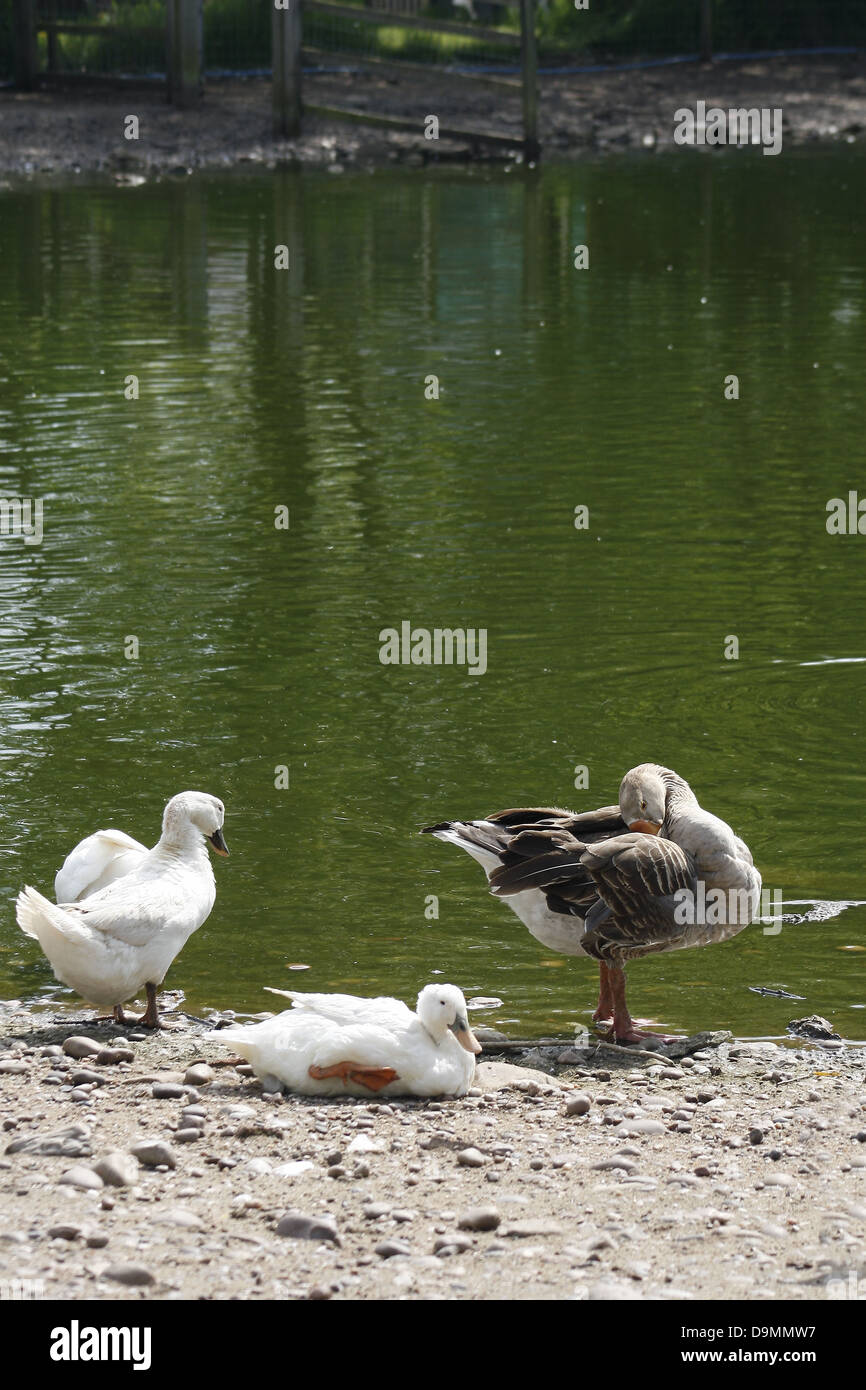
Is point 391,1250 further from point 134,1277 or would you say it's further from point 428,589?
point 428,589

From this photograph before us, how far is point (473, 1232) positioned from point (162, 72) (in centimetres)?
4204

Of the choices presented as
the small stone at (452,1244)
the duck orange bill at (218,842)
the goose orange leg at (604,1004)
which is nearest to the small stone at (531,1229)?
the small stone at (452,1244)

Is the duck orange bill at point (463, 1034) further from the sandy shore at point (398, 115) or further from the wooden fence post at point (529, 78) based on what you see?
the sandy shore at point (398, 115)

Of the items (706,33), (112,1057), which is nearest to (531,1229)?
(112,1057)

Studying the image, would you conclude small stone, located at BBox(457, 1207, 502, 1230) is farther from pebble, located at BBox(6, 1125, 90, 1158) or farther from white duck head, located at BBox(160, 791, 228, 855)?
white duck head, located at BBox(160, 791, 228, 855)

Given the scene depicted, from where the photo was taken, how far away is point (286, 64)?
131 ft

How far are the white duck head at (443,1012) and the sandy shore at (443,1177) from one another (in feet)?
0.94

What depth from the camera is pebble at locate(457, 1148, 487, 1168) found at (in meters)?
6.15

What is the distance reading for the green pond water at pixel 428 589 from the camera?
8.92 m

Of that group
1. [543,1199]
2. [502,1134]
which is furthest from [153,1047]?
[543,1199]

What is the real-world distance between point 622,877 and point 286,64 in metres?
35.7

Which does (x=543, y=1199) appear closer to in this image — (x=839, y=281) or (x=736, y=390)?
(x=736, y=390)

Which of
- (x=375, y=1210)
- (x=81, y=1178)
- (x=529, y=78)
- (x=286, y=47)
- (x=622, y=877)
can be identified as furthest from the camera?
(x=286, y=47)

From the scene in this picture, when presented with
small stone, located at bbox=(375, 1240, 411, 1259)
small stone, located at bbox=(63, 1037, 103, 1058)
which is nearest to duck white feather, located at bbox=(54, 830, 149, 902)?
small stone, located at bbox=(63, 1037, 103, 1058)
